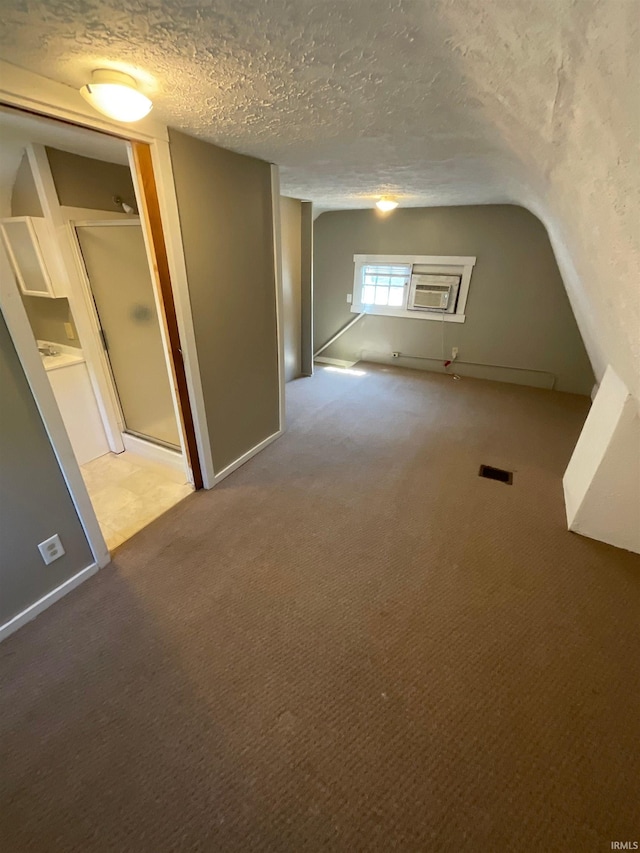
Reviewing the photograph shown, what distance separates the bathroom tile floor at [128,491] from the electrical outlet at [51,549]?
0.38 meters

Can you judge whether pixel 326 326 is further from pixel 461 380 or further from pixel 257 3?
pixel 257 3

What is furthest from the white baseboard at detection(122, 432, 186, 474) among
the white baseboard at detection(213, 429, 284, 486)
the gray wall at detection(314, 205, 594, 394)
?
the gray wall at detection(314, 205, 594, 394)

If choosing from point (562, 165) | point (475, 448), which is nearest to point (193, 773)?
point (562, 165)

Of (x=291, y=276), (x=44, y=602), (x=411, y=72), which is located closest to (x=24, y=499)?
(x=44, y=602)

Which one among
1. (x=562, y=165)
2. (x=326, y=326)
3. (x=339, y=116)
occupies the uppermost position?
(x=339, y=116)

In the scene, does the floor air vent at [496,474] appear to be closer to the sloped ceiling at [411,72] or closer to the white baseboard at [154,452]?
the sloped ceiling at [411,72]

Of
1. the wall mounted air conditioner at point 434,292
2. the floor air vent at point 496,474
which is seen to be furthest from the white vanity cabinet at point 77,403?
the wall mounted air conditioner at point 434,292

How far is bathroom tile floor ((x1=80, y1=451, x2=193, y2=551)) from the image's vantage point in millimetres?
2211

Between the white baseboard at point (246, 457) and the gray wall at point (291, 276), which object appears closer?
the white baseboard at point (246, 457)

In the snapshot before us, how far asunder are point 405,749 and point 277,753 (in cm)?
45

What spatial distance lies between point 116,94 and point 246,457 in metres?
2.17

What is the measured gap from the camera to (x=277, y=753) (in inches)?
47.0

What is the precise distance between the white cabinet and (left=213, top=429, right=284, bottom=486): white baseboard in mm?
1691

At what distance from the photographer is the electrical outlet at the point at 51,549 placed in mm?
1598
